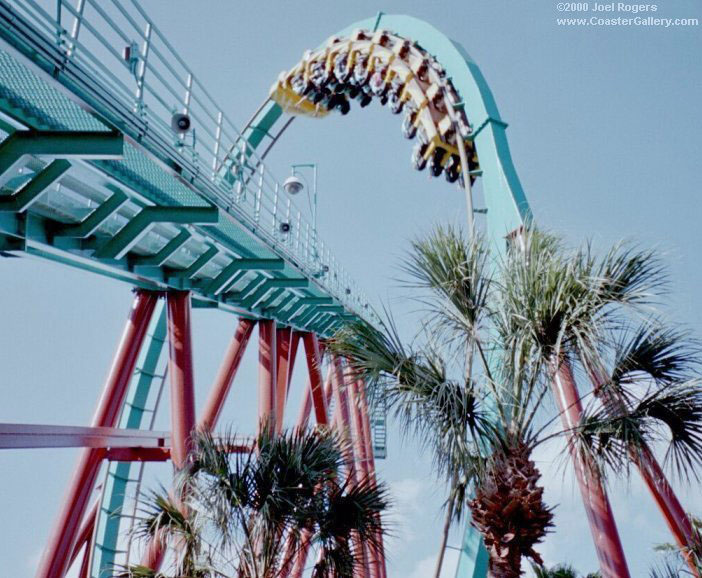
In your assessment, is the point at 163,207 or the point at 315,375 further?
the point at 315,375

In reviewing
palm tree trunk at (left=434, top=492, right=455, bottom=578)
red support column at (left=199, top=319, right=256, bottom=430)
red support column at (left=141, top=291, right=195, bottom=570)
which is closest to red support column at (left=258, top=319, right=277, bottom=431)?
red support column at (left=199, top=319, right=256, bottom=430)

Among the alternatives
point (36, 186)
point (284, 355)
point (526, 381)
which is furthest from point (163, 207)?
point (284, 355)

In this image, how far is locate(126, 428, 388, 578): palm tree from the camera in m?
6.05

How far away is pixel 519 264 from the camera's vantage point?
5.30m

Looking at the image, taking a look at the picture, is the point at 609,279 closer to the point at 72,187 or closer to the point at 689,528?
the point at 689,528

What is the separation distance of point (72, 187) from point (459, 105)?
7.09 m

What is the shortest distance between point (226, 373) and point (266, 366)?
118 centimetres

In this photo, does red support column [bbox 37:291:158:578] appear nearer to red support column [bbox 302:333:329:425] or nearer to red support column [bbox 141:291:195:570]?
red support column [bbox 141:291:195:570]

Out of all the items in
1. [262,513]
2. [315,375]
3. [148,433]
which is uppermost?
[315,375]

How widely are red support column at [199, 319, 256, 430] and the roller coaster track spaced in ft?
0.13

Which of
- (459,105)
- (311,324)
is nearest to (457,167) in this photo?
(459,105)

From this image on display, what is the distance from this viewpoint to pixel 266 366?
463 inches

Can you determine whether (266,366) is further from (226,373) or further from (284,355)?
(284,355)

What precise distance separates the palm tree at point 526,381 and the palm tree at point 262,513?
4.90ft
